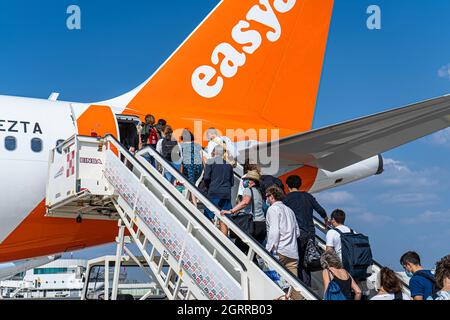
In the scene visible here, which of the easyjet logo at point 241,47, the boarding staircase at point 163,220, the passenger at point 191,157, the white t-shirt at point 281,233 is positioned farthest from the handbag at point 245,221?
the easyjet logo at point 241,47

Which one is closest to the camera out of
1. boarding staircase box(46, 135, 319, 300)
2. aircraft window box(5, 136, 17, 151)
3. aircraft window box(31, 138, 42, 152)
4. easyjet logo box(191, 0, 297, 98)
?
boarding staircase box(46, 135, 319, 300)

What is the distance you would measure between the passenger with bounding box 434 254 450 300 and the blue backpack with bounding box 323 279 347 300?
1.04 m

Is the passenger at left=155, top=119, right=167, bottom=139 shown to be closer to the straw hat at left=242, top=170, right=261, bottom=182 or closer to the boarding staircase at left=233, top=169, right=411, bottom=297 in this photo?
the boarding staircase at left=233, top=169, right=411, bottom=297

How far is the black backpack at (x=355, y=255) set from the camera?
804 centimetres

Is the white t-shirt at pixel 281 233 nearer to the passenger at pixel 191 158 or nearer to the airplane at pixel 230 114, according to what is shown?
the passenger at pixel 191 158

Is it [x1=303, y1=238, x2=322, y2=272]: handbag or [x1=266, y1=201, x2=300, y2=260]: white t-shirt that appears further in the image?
[x1=303, y1=238, x2=322, y2=272]: handbag

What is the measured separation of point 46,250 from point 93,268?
1655 mm

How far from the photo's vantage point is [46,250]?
43.8 ft

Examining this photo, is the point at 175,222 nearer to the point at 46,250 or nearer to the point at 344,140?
the point at 344,140

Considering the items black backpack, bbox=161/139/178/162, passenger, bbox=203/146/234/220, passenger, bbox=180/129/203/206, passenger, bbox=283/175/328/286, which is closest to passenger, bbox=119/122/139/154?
black backpack, bbox=161/139/178/162

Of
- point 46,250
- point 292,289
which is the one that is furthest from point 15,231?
point 292,289

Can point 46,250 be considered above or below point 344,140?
below

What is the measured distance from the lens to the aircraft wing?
1065 cm

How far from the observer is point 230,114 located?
16016mm
